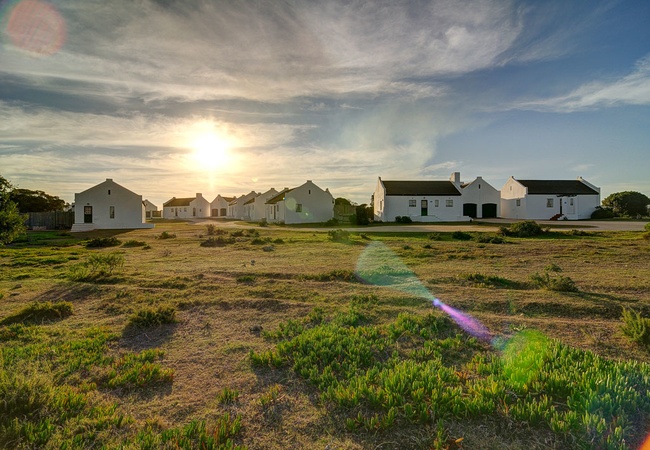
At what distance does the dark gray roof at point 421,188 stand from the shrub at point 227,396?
138 ft

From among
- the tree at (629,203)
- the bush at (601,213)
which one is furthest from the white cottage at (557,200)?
the tree at (629,203)

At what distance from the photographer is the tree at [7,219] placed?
927 cm

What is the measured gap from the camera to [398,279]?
9367mm

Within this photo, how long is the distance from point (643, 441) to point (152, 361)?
18.3 feet

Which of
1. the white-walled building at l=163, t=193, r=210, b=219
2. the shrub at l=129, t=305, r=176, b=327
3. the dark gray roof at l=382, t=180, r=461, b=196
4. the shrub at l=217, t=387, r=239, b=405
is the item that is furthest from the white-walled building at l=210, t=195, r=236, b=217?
the shrub at l=217, t=387, r=239, b=405

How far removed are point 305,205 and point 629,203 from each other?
46910 mm

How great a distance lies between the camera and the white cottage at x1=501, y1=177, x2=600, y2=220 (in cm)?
4475

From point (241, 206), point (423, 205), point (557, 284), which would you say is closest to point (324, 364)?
point (557, 284)

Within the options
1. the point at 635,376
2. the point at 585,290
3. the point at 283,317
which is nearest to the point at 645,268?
the point at 585,290

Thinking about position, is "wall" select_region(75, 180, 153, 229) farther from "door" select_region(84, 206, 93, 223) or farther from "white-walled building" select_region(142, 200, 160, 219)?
"white-walled building" select_region(142, 200, 160, 219)

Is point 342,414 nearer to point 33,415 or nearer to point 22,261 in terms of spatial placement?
point 33,415

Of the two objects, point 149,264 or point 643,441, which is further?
point 149,264

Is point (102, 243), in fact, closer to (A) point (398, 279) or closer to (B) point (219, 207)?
(A) point (398, 279)

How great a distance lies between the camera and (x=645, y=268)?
9977 millimetres
